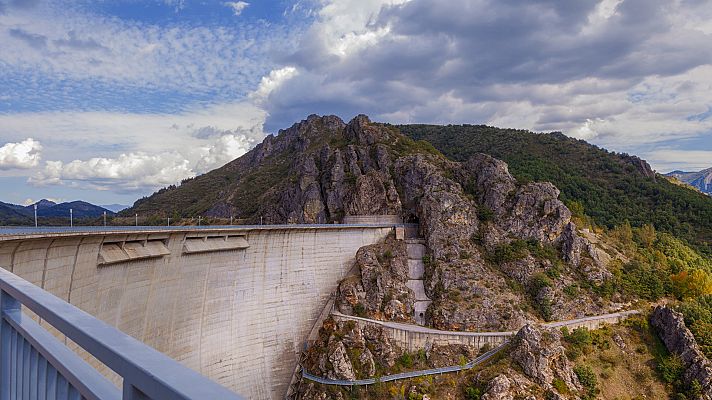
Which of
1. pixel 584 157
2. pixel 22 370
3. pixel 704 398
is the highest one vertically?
pixel 584 157

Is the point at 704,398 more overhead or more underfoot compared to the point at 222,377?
more underfoot

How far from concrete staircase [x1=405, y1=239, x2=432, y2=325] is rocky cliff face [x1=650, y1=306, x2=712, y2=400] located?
889 inches

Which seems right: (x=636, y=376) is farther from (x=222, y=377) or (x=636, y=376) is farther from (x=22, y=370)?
(x=22, y=370)

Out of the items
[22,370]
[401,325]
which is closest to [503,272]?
[401,325]

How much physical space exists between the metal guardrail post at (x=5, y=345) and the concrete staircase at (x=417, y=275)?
45131 millimetres

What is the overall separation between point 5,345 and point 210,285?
29.0 m

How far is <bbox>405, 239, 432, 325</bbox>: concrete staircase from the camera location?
48244mm

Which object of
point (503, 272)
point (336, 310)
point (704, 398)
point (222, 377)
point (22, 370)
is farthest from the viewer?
point (503, 272)

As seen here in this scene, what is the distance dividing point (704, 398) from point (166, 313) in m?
42.6

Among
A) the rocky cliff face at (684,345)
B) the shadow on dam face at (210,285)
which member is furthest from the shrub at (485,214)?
the rocky cliff face at (684,345)

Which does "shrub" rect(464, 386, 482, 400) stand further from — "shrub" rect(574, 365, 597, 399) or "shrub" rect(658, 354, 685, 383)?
"shrub" rect(658, 354, 685, 383)

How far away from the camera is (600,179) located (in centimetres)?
9712

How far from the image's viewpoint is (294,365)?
39781mm

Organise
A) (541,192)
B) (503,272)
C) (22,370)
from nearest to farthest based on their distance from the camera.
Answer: (22,370) < (503,272) < (541,192)
